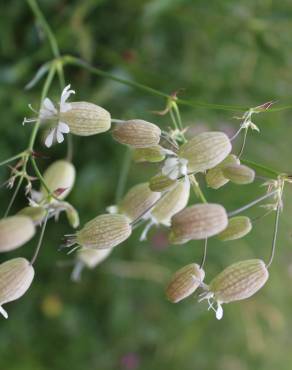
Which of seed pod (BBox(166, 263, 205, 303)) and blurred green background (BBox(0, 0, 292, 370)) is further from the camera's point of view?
blurred green background (BBox(0, 0, 292, 370))

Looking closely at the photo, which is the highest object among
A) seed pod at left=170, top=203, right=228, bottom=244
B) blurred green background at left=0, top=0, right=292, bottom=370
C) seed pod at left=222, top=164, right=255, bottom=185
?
seed pod at left=222, top=164, right=255, bottom=185

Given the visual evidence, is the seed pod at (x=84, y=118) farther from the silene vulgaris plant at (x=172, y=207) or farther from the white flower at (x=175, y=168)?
the white flower at (x=175, y=168)

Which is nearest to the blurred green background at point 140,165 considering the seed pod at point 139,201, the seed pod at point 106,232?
the seed pod at point 139,201

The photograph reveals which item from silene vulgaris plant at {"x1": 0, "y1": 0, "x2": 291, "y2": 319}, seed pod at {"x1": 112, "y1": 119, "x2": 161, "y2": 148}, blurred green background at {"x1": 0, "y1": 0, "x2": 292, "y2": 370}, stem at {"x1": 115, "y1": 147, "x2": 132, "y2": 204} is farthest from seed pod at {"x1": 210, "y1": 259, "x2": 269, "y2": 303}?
blurred green background at {"x1": 0, "y1": 0, "x2": 292, "y2": 370}

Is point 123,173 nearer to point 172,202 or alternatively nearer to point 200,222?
point 172,202

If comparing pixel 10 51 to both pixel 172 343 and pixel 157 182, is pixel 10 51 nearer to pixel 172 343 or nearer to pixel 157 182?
pixel 157 182

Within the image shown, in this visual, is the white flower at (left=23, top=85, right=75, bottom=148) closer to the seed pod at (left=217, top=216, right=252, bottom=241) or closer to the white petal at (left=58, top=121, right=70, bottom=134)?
A: the white petal at (left=58, top=121, right=70, bottom=134)
